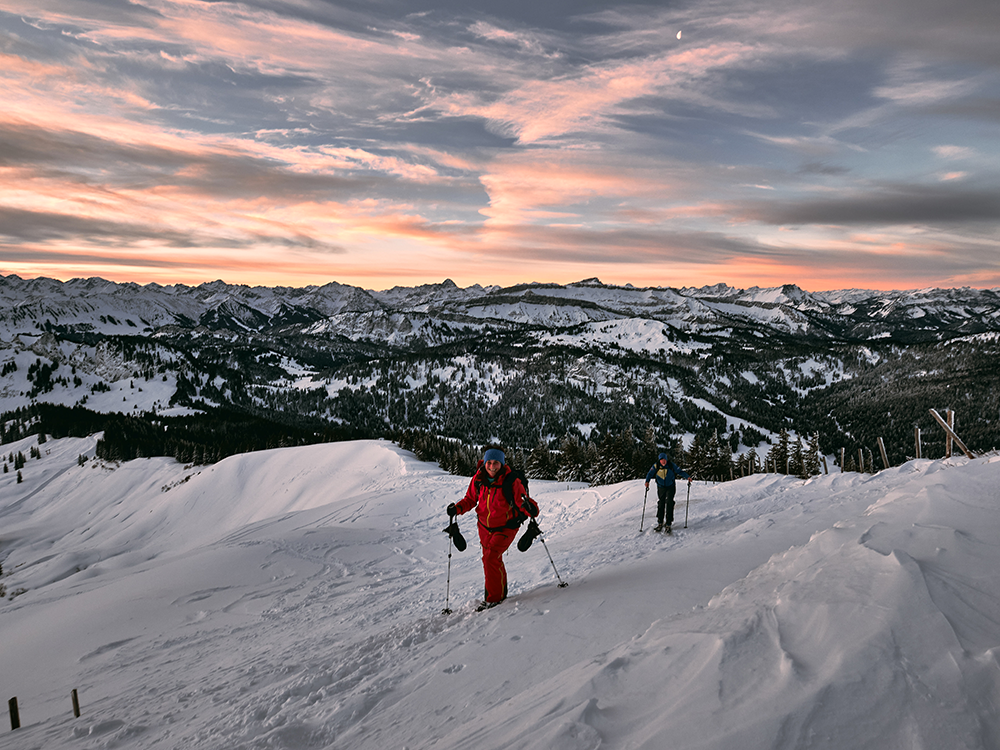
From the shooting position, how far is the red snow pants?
8680 mm

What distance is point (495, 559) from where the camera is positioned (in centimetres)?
888

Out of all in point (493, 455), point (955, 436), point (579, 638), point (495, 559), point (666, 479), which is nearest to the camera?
point (579, 638)

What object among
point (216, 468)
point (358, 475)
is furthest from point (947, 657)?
point (216, 468)

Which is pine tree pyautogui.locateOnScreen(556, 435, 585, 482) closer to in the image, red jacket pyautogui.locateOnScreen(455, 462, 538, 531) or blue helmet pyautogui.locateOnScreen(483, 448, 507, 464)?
red jacket pyautogui.locateOnScreen(455, 462, 538, 531)

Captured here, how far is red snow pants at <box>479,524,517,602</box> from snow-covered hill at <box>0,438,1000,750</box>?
0.99 feet

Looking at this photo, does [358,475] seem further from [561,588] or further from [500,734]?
[500,734]

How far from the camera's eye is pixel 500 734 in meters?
4.12

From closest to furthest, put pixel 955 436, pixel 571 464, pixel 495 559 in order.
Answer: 1. pixel 495 559
2. pixel 955 436
3. pixel 571 464

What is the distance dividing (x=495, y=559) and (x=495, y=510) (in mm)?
1012

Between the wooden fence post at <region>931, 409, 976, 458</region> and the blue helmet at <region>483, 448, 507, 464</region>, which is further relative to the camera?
the wooden fence post at <region>931, 409, 976, 458</region>

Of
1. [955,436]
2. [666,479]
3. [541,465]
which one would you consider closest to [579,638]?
[666,479]

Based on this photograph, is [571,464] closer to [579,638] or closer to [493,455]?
[493,455]

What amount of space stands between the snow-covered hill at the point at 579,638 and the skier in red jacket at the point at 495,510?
1.75 feet

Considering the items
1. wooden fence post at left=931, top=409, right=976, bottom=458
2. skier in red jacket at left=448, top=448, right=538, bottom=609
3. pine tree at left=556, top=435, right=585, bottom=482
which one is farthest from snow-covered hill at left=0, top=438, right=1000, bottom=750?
pine tree at left=556, top=435, right=585, bottom=482
